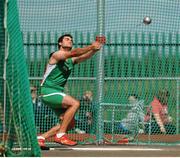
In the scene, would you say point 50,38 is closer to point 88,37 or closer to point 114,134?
point 88,37

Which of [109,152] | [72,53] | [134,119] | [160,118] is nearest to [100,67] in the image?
[134,119]

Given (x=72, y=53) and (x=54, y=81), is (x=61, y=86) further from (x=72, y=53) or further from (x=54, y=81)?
(x=72, y=53)

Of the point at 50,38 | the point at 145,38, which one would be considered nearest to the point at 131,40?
the point at 145,38

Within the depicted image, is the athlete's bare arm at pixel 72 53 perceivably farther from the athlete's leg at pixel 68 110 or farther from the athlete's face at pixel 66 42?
the athlete's leg at pixel 68 110

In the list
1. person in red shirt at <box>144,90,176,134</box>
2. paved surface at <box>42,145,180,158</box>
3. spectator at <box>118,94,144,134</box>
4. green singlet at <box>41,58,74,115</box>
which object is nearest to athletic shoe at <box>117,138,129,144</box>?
spectator at <box>118,94,144,134</box>

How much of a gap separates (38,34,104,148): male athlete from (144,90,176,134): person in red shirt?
3504 mm

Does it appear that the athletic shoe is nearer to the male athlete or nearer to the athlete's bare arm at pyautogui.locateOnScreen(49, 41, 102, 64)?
the male athlete

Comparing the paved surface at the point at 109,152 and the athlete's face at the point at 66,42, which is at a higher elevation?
the athlete's face at the point at 66,42

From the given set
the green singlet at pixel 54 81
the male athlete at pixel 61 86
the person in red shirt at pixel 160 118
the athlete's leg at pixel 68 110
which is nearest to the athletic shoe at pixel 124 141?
the person in red shirt at pixel 160 118

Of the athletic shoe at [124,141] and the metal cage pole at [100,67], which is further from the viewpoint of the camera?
the athletic shoe at [124,141]

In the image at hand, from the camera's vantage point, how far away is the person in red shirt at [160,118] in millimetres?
13664

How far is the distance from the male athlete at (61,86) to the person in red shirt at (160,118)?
350cm

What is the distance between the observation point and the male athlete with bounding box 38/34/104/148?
33.3ft

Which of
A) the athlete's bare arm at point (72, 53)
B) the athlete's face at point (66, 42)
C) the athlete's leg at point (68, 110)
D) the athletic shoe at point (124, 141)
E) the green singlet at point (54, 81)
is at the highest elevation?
the athlete's face at point (66, 42)
